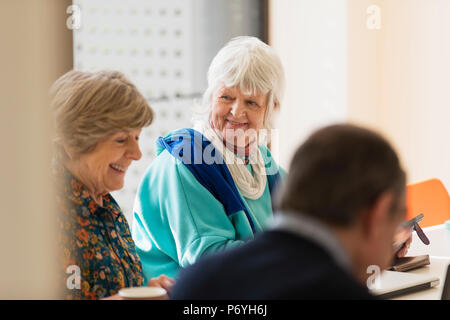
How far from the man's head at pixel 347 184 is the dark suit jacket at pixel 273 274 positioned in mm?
56

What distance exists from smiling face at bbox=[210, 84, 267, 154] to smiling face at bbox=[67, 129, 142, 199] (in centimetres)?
66

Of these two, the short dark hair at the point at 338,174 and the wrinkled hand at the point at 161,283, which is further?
the wrinkled hand at the point at 161,283

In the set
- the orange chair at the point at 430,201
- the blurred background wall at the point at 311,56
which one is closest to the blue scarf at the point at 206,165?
the blurred background wall at the point at 311,56

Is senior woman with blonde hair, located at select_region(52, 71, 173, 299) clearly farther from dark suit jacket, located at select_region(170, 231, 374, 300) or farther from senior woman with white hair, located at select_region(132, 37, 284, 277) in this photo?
dark suit jacket, located at select_region(170, 231, 374, 300)

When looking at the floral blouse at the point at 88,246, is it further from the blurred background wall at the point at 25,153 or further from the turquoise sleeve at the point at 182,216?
the turquoise sleeve at the point at 182,216

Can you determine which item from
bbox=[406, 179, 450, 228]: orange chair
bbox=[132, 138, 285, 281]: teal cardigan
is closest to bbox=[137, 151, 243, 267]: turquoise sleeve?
bbox=[132, 138, 285, 281]: teal cardigan

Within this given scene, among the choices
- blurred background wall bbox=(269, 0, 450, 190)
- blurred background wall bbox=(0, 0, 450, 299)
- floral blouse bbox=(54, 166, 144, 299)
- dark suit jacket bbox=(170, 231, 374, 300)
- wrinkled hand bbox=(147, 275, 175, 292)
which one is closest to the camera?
dark suit jacket bbox=(170, 231, 374, 300)

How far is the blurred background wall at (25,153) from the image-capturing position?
1.25m

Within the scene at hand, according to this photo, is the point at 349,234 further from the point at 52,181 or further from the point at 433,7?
the point at 433,7

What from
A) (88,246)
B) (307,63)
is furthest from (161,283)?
(307,63)

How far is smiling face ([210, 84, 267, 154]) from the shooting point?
2227 mm

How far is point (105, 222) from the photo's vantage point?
1.62 metres

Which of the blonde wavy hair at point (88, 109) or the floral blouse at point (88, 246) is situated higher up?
the blonde wavy hair at point (88, 109)

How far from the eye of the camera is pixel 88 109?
1.50 m
